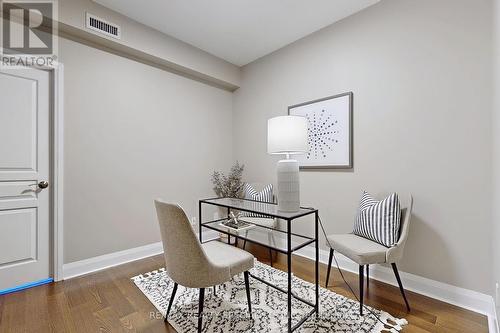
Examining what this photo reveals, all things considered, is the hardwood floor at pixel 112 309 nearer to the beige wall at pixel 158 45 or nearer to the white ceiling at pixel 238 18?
the beige wall at pixel 158 45

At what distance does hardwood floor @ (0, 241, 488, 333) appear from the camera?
1624 mm

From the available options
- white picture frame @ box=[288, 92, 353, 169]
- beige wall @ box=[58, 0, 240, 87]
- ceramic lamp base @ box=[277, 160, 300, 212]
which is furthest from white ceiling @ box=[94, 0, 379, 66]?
ceramic lamp base @ box=[277, 160, 300, 212]

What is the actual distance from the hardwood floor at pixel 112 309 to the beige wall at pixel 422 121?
1.03ft

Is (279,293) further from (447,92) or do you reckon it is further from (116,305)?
(447,92)

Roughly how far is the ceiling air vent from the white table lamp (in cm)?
212

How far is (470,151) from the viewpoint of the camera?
1840mm

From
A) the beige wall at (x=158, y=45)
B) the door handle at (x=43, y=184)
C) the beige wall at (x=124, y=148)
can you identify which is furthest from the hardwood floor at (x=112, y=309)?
the beige wall at (x=158, y=45)

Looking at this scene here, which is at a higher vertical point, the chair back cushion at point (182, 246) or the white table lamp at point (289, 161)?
the white table lamp at point (289, 161)

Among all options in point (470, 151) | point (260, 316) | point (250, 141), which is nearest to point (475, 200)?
point (470, 151)

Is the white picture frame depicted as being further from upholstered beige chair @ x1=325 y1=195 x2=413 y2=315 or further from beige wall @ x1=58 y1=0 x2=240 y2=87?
beige wall @ x1=58 y1=0 x2=240 y2=87

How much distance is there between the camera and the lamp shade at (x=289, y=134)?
1.77 m

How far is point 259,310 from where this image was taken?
70.4 inches

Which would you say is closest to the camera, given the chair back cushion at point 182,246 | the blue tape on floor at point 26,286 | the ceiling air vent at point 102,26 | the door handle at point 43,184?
the chair back cushion at point 182,246

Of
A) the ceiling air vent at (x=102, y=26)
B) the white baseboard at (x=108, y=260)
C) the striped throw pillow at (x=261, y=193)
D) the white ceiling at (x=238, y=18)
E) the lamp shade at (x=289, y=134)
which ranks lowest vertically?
the white baseboard at (x=108, y=260)
